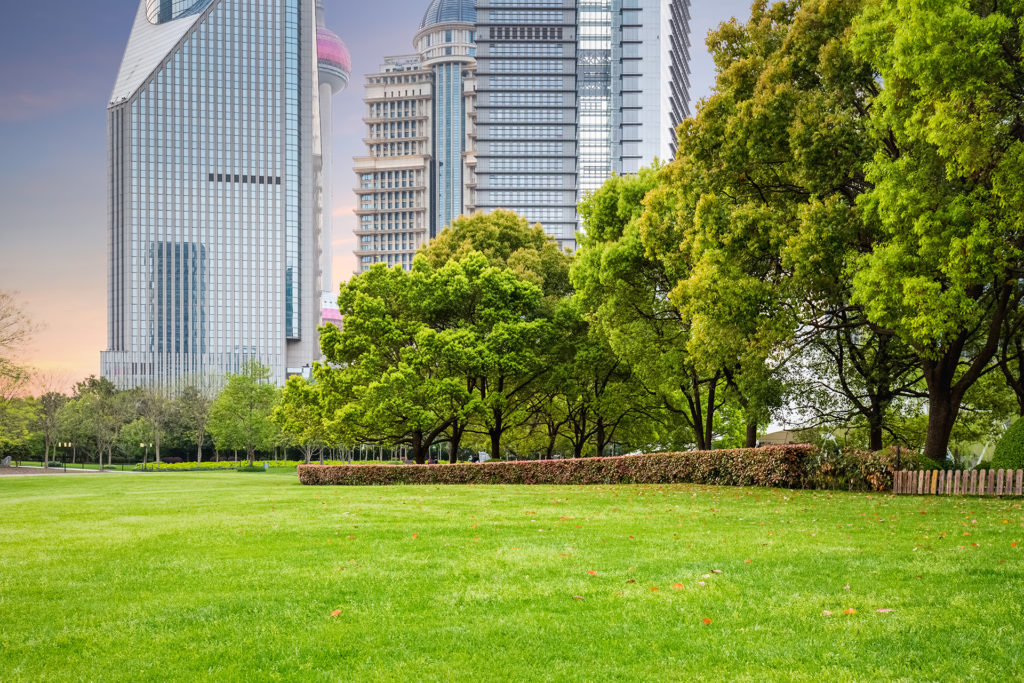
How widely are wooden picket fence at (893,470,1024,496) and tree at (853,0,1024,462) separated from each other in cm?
264

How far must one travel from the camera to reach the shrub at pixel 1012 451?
57.9ft

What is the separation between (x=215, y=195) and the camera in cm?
16900

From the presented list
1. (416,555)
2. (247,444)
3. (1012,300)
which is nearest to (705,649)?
(416,555)

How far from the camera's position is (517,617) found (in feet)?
22.3

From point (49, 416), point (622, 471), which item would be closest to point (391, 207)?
point (49, 416)

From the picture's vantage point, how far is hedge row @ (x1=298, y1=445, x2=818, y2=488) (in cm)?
2116

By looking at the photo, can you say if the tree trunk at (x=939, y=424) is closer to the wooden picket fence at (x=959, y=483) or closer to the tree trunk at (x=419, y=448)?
the wooden picket fence at (x=959, y=483)

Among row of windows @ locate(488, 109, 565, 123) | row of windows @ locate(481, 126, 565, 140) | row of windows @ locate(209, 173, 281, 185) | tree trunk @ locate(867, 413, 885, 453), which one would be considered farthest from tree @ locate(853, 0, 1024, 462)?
row of windows @ locate(209, 173, 281, 185)

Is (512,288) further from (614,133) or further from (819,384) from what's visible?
(614,133)

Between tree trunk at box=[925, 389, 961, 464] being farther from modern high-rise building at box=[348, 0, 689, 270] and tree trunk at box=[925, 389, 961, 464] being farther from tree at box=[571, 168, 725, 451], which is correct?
modern high-rise building at box=[348, 0, 689, 270]

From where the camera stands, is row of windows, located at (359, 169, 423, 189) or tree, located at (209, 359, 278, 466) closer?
tree, located at (209, 359, 278, 466)

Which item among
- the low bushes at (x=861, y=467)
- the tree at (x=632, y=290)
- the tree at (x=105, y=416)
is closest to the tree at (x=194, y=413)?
the tree at (x=105, y=416)

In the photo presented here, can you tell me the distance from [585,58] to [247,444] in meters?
98.1

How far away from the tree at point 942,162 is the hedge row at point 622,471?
4770 mm
